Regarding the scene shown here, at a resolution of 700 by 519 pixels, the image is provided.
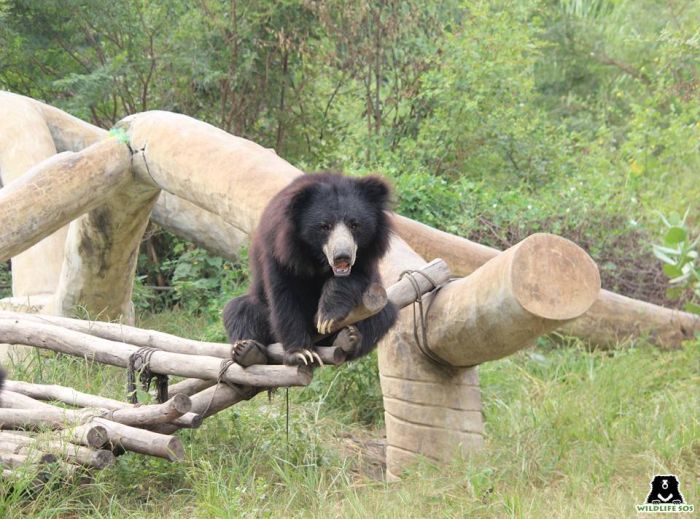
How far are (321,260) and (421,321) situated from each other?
704 millimetres

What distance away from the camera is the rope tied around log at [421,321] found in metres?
4.42

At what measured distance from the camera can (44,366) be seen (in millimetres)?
5863

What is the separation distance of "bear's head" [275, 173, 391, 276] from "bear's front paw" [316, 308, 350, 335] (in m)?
0.18

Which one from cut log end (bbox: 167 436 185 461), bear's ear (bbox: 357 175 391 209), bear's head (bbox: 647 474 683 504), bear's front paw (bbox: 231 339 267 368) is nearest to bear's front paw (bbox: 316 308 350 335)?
bear's front paw (bbox: 231 339 267 368)

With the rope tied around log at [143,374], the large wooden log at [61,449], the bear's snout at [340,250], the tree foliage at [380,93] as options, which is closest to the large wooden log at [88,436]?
the large wooden log at [61,449]

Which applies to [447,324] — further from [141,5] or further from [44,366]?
[141,5]

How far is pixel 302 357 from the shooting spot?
3.99 metres

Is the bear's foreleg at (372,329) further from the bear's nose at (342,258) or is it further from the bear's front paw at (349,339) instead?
the bear's nose at (342,258)

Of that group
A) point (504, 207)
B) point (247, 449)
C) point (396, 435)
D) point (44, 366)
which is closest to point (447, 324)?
point (396, 435)

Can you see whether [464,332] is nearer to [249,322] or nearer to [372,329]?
[372,329]

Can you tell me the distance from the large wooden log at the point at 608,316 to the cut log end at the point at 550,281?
2.71m

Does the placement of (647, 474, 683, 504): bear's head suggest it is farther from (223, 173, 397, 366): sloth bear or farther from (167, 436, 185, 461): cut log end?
(167, 436, 185, 461): cut log end

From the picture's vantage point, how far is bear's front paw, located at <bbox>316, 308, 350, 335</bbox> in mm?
3842

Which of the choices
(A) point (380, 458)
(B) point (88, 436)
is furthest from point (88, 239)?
(B) point (88, 436)
